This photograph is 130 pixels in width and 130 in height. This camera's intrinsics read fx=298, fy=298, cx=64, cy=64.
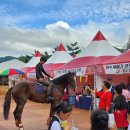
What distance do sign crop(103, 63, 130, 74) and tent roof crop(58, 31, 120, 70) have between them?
1838 millimetres

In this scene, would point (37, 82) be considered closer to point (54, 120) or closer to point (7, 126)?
point (7, 126)

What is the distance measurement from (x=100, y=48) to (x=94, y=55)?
29.5 inches

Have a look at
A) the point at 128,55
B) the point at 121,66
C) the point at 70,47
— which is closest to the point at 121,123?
the point at 121,66

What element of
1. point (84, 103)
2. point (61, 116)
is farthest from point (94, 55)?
point (61, 116)

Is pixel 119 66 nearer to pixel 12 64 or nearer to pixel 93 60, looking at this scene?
pixel 93 60

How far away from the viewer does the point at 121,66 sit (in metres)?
12.5

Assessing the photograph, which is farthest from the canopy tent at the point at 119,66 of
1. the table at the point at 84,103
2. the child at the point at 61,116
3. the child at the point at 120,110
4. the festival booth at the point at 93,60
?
the child at the point at 61,116

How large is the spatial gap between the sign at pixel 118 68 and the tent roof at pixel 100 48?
2723 millimetres

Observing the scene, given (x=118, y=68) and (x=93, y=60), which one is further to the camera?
(x=93, y=60)

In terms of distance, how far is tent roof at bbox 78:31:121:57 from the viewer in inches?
642

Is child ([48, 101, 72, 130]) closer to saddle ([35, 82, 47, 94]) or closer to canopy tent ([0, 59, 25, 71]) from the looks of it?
saddle ([35, 82, 47, 94])

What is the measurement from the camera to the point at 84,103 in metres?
15.8

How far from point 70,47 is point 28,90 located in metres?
55.6

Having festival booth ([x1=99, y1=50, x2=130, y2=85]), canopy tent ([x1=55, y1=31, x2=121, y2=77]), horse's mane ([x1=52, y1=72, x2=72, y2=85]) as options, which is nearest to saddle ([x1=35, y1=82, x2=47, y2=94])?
horse's mane ([x1=52, y1=72, x2=72, y2=85])
